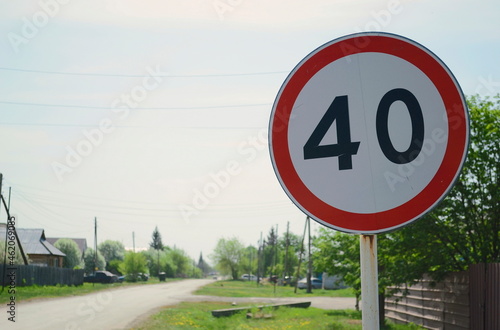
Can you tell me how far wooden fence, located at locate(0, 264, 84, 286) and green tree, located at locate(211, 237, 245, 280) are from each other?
79397 millimetres

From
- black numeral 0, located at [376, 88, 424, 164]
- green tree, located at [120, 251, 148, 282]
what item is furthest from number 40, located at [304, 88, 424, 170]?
green tree, located at [120, 251, 148, 282]

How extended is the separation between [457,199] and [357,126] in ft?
42.3

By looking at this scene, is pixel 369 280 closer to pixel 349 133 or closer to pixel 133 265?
pixel 349 133

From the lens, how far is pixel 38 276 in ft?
152

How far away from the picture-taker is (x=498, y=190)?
44.8 feet

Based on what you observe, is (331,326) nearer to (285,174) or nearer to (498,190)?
(498,190)

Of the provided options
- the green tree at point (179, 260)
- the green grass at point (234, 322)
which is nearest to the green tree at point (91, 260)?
the green tree at point (179, 260)

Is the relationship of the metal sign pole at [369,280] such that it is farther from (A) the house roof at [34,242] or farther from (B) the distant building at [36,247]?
(A) the house roof at [34,242]

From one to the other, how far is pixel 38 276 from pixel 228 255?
315 ft

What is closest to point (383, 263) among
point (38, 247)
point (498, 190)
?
point (498, 190)

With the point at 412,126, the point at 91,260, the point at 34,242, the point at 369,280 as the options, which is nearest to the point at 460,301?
the point at 369,280

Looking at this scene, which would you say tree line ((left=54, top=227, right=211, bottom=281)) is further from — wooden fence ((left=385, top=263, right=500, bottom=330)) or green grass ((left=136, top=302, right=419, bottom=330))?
wooden fence ((left=385, top=263, right=500, bottom=330))

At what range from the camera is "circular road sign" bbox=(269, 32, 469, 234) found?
1.90m

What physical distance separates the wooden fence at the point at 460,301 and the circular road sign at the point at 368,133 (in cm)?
1120
